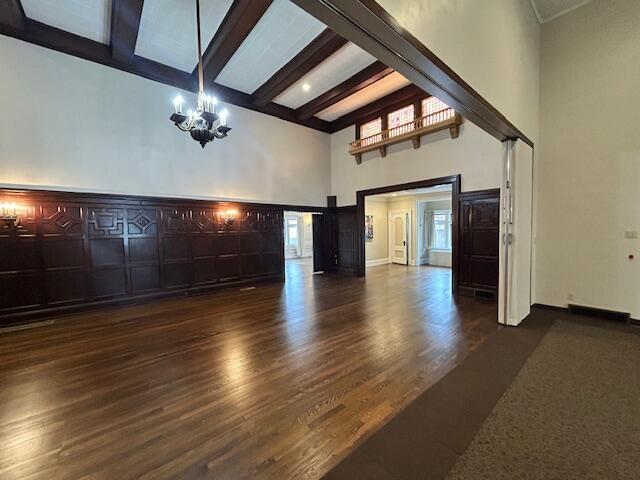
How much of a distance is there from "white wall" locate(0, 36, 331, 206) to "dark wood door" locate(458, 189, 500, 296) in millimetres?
4698

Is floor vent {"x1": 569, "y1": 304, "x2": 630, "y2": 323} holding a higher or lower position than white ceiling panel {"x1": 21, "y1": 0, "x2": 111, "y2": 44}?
lower

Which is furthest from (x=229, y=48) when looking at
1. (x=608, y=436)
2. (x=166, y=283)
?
(x=608, y=436)

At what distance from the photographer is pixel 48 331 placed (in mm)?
3885

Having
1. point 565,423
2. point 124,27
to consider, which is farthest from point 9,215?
point 565,423

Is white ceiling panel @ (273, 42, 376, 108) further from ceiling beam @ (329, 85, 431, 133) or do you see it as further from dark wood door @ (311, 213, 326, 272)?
dark wood door @ (311, 213, 326, 272)

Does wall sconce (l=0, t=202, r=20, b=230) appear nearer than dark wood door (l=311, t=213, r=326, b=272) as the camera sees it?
Yes

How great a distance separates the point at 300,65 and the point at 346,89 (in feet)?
4.38

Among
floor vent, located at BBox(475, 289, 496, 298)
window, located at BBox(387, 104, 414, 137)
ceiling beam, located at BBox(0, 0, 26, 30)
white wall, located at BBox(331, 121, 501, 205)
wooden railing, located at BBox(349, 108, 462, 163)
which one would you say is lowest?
floor vent, located at BBox(475, 289, 496, 298)

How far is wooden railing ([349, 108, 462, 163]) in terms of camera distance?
18.1 ft

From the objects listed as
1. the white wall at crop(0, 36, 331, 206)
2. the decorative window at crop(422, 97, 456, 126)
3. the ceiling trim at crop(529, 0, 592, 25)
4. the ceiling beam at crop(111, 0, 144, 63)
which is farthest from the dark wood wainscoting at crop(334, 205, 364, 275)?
the ceiling beam at crop(111, 0, 144, 63)

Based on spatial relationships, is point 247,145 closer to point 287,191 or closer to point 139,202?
point 287,191

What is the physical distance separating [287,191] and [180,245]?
3.09 meters

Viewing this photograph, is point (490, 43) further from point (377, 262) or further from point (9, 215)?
point (377, 262)

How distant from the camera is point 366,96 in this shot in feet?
22.2
